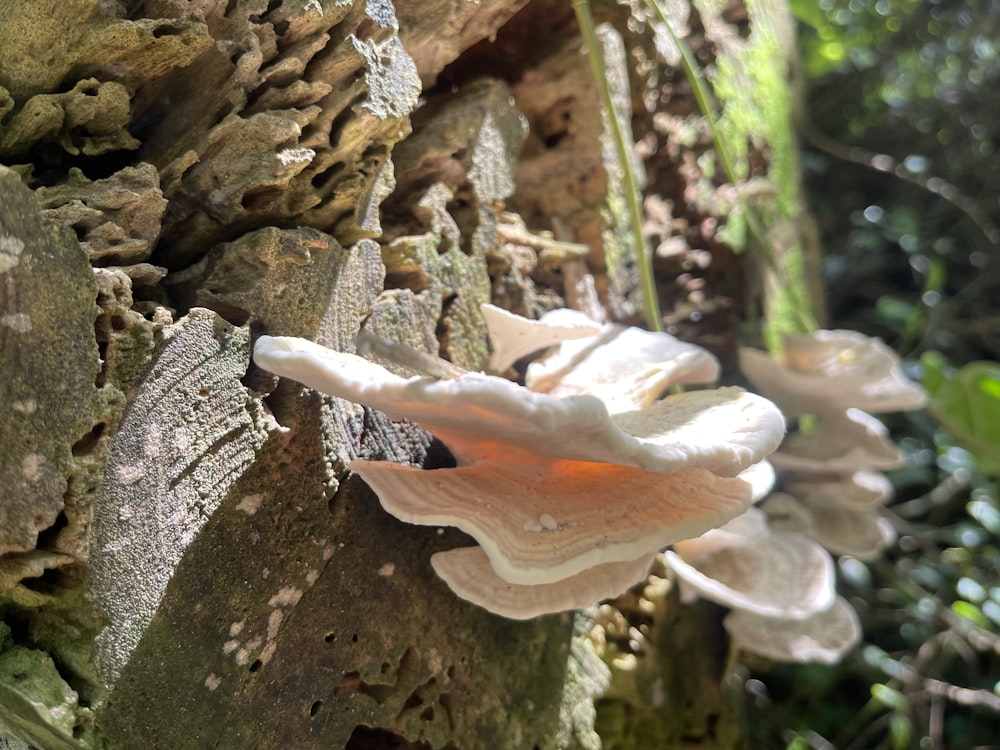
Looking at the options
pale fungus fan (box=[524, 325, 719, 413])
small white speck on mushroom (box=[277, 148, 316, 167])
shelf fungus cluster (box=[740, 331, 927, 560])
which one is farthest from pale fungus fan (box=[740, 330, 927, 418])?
small white speck on mushroom (box=[277, 148, 316, 167])

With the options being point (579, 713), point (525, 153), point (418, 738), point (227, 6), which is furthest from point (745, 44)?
point (418, 738)

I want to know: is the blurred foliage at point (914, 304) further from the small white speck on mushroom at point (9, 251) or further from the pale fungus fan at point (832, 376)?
the small white speck on mushroom at point (9, 251)

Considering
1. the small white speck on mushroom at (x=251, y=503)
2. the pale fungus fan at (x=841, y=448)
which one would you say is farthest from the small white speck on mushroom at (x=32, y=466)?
the pale fungus fan at (x=841, y=448)

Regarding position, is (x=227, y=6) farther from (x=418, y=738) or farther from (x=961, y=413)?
(x=961, y=413)

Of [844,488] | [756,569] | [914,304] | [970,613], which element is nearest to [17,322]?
[756,569]

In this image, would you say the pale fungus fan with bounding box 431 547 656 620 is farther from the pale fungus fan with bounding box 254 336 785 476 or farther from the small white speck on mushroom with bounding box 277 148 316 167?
the small white speck on mushroom with bounding box 277 148 316 167

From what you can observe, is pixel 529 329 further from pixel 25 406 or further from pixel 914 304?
pixel 914 304

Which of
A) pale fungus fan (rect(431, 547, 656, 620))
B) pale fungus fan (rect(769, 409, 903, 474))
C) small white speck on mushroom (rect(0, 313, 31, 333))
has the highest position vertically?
small white speck on mushroom (rect(0, 313, 31, 333))

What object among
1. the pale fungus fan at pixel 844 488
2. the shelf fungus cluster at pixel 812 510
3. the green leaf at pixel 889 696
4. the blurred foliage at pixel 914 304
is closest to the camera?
the shelf fungus cluster at pixel 812 510
